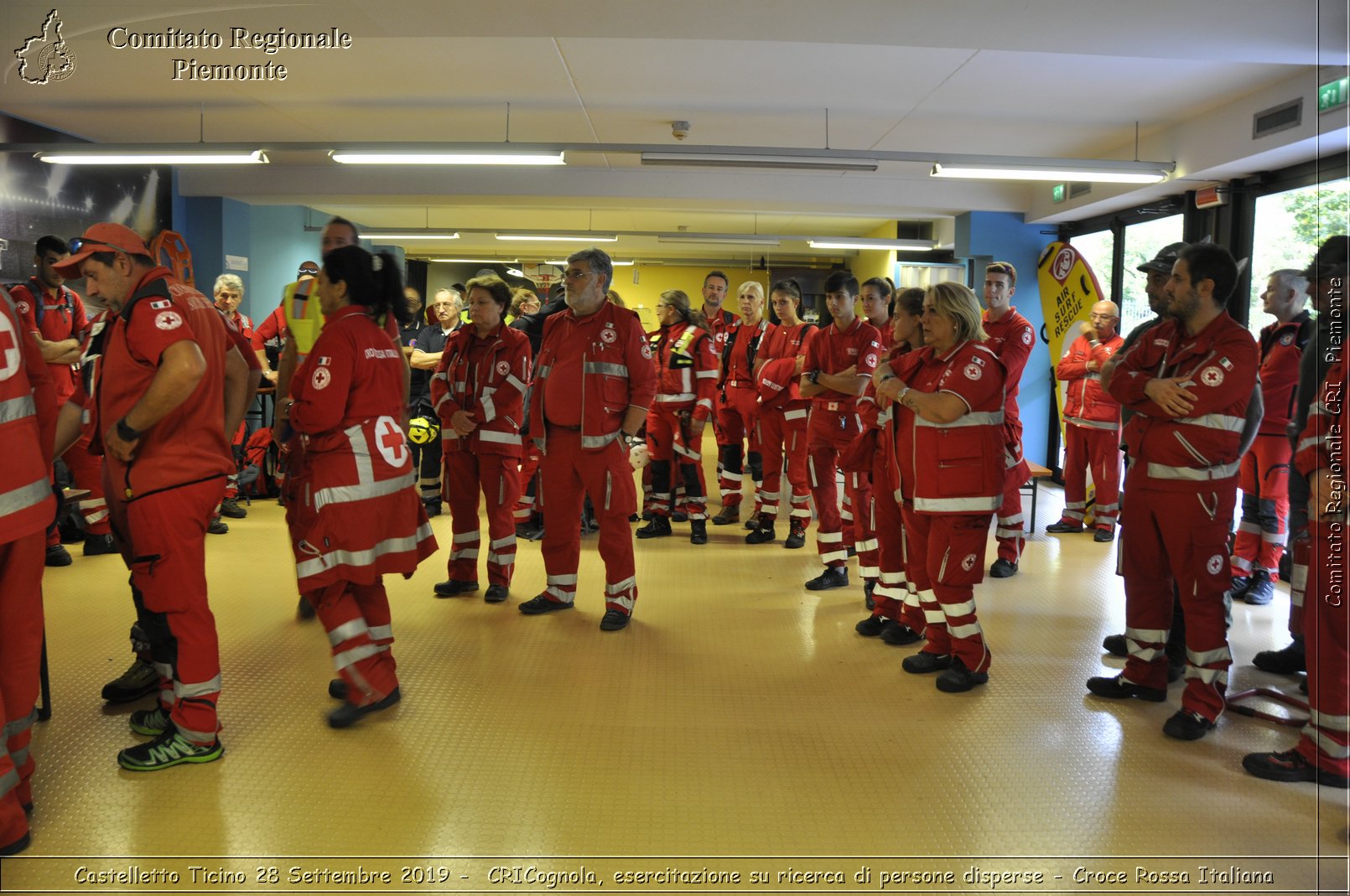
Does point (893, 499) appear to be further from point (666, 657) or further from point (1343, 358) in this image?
point (1343, 358)

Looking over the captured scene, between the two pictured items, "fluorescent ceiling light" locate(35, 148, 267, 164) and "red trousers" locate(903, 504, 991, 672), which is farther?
"fluorescent ceiling light" locate(35, 148, 267, 164)

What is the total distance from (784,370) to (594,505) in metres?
2.38

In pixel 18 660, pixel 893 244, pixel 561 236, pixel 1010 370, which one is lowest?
pixel 18 660

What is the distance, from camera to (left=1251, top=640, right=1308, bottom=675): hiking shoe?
3947mm

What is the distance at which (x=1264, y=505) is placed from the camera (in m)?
5.26

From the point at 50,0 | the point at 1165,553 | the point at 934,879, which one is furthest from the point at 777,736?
the point at 50,0

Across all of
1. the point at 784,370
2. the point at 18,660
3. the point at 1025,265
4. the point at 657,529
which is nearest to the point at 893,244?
the point at 1025,265

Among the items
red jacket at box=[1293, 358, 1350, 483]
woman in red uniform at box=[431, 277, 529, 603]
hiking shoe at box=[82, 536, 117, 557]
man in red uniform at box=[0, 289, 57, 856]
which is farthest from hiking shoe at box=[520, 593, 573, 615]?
red jacket at box=[1293, 358, 1350, 483]

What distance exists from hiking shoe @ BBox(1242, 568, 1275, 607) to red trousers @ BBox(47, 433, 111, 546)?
686cm

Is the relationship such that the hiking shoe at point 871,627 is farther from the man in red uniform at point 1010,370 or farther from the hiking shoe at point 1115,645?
the man in red uniform at point 1010,370

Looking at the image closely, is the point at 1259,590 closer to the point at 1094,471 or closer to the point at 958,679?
the point at 1094,471

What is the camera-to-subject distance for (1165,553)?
3.39 metres

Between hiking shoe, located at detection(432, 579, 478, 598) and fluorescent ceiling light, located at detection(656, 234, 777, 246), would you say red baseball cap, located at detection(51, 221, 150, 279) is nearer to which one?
hiking shoe, located at detection(432, 579, 478, 598)

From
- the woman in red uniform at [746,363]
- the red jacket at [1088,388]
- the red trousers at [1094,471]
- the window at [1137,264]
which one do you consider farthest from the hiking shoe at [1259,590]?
the window at [1137,264]
